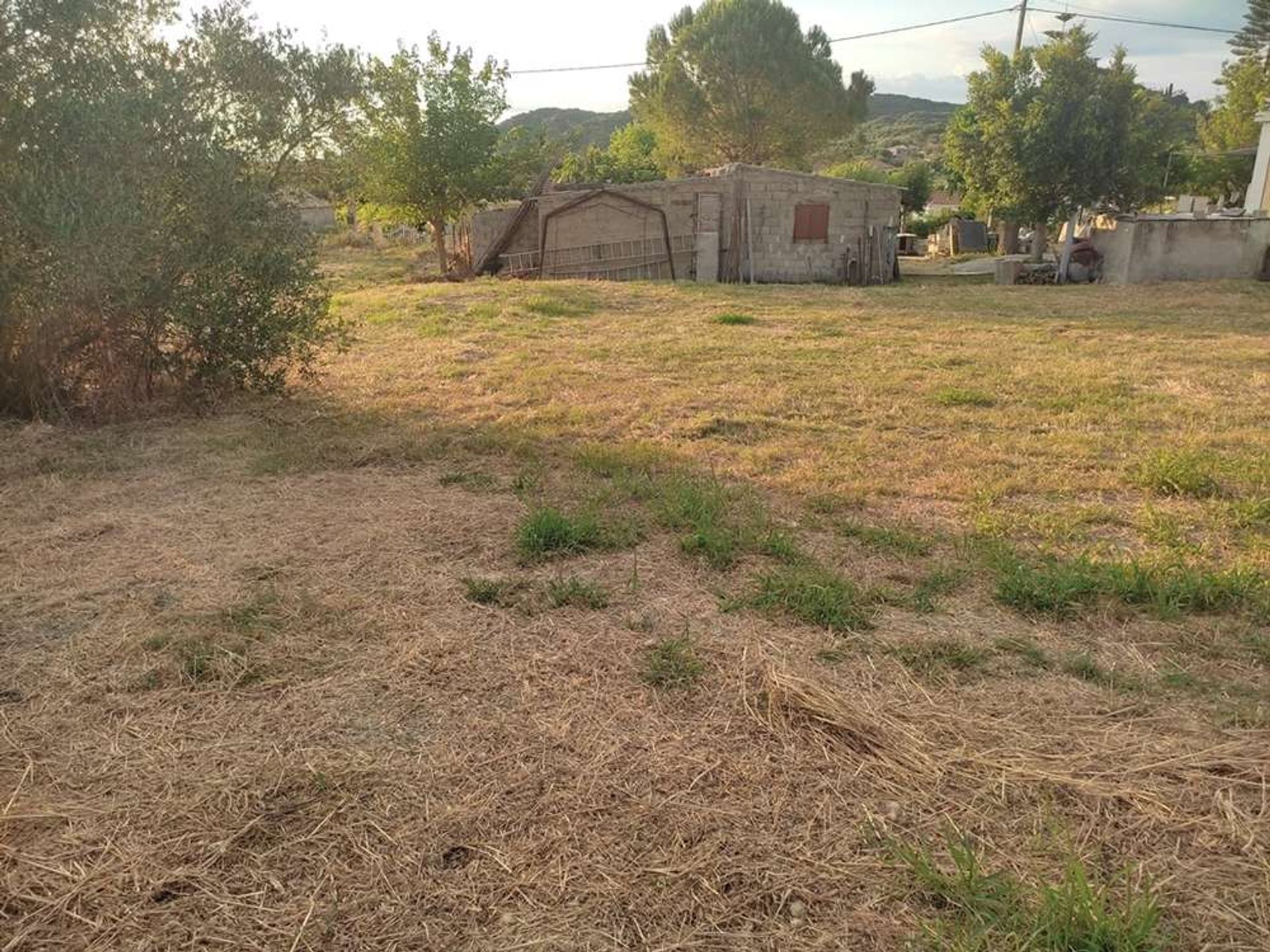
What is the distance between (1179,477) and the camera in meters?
4.73

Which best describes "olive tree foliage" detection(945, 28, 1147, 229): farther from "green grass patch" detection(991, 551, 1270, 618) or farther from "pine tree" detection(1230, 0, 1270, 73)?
"pine tree" detection(1230, 0, 1270, 73)

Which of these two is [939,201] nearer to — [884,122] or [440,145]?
[440,145]

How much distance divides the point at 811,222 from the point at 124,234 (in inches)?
678

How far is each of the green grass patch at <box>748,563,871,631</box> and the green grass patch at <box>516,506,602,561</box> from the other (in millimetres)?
892

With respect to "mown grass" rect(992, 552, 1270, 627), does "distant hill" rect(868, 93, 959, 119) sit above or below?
above

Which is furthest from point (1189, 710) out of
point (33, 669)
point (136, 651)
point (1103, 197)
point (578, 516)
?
point (1103, 197)

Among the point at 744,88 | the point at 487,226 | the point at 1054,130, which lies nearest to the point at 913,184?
the point at 744,88

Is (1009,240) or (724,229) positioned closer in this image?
(724,229)

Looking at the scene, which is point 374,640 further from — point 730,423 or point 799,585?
point 730,423

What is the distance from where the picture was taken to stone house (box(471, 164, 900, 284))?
65.5ft

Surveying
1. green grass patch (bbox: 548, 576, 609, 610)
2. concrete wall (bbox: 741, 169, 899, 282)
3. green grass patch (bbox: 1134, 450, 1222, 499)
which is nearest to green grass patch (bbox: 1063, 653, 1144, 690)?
green grass patch (bbox: 548, 576, 609, 610)

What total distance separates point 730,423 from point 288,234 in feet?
Answer: 13.2

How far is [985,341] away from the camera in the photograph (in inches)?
408

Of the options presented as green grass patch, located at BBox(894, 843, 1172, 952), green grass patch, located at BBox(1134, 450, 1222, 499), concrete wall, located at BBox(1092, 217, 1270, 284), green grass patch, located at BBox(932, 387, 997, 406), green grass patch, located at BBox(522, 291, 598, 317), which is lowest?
green grass patch, located at BBox(894, 843, 1172, 952)
